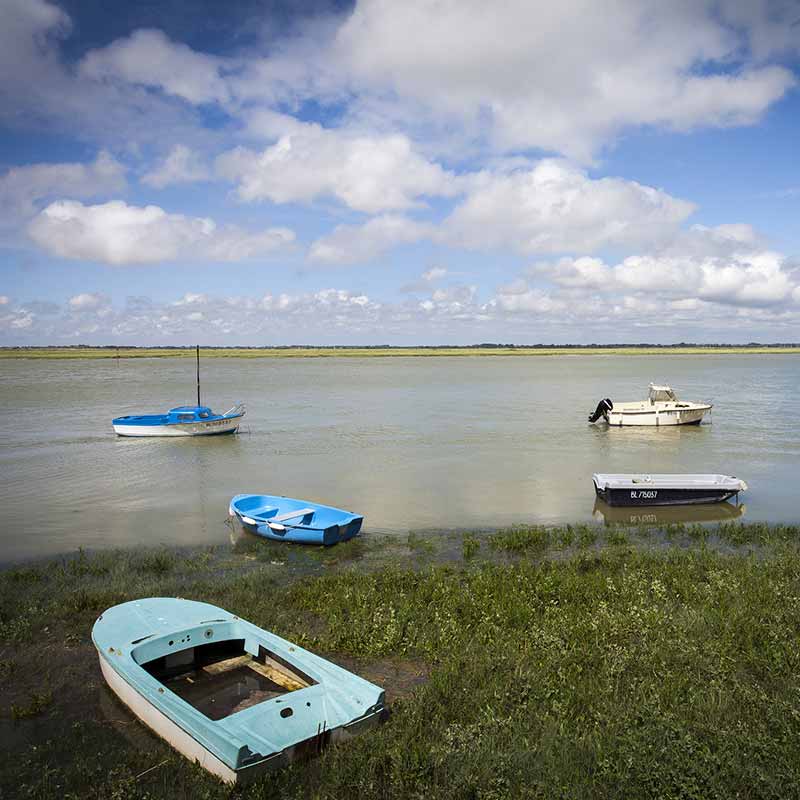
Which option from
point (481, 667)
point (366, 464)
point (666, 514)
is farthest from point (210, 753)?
point (366, 464)

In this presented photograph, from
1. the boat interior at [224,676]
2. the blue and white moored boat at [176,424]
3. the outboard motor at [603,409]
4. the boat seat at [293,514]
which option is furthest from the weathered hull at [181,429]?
the boat interior at [224,676]

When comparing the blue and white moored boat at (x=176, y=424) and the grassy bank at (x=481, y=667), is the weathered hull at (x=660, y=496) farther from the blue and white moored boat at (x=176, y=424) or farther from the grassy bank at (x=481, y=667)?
the blue and white moored boat at (x=176, y=424)

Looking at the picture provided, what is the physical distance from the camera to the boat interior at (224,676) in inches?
339

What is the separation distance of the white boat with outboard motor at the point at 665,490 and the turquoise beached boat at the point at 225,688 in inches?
577

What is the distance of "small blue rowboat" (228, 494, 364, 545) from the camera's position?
1666 centimetres

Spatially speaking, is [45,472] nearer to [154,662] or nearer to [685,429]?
[154,662]

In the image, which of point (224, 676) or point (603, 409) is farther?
point (603, 409)

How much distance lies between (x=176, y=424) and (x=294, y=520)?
2354cm

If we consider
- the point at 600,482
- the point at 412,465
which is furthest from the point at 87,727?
the point at 412,465

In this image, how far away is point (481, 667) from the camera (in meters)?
9.09

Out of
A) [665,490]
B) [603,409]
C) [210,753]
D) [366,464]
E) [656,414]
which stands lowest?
[366,464]

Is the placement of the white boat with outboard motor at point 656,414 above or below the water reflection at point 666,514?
above

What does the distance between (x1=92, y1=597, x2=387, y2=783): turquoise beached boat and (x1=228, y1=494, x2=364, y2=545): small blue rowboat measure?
6113 millimetres

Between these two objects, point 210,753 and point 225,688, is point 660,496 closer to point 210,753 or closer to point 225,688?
point 225,688
